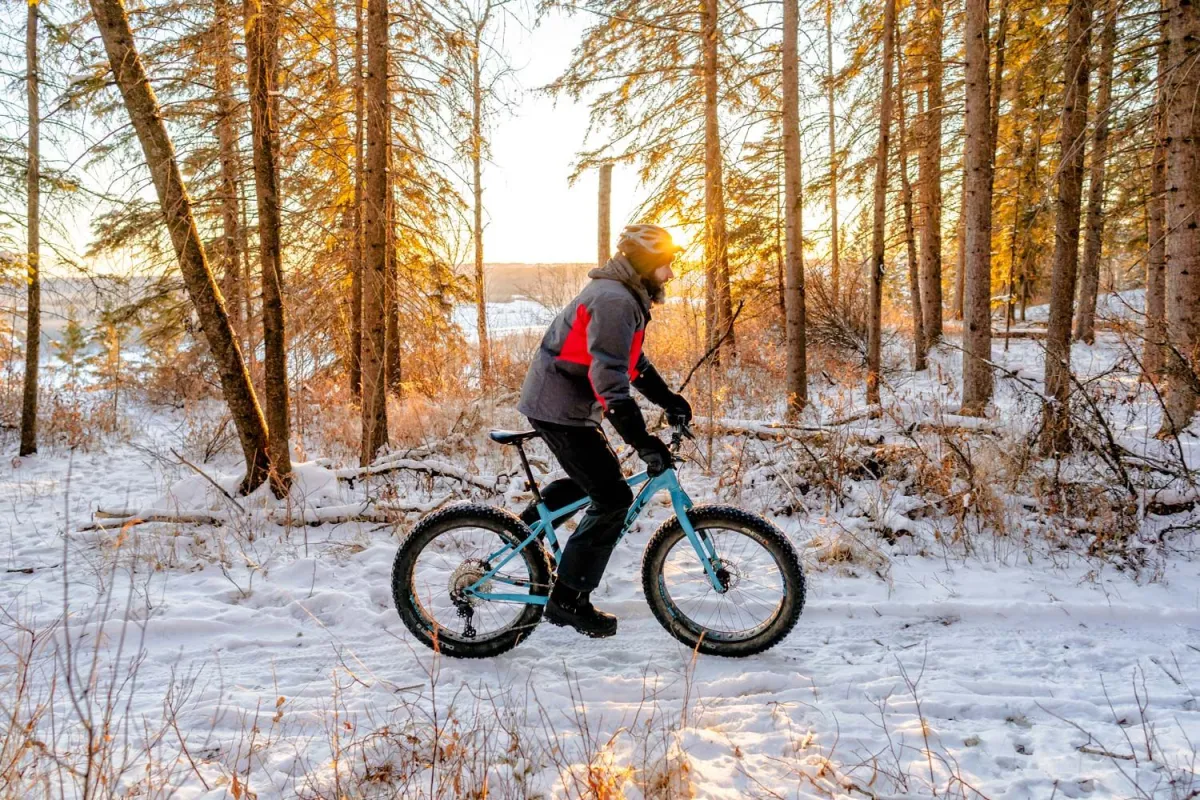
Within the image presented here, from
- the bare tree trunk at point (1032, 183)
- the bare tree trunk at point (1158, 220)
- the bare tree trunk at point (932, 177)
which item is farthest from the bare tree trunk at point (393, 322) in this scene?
the bare tree trunk at point (932, 177)

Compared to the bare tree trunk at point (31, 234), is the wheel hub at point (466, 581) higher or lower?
lower

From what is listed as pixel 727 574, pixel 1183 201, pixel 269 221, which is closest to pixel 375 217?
pixel 269 221

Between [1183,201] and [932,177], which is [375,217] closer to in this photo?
→ [1183,201]

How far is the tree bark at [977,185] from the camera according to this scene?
24.3ft

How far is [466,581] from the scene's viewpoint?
377 centimetres

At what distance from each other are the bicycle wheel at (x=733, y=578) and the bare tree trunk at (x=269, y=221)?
4.05 m

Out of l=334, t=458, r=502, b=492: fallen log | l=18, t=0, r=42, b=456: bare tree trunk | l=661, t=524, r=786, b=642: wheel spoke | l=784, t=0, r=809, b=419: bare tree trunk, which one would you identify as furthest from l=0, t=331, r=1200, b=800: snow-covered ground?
l=18, t=0, r=42, b=456: bare tree trunk

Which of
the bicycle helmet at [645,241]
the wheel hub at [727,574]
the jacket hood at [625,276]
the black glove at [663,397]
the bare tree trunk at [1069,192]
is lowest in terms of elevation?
the wheel hub at [727,574]

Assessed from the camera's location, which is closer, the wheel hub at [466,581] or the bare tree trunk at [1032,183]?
the wheel hub at [466,581]

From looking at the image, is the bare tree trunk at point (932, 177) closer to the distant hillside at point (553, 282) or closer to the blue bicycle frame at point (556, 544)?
the distant hillside at point (553, 282)

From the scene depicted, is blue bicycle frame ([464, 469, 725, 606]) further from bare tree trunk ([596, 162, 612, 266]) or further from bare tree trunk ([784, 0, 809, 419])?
bare tree trunk ([596, 162, 612, 266])

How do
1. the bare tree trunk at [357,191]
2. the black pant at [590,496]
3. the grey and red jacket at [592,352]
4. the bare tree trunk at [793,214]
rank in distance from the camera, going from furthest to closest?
the bare tree trunk at [793,214] → the bare tree trunk at [357,191] → the black pant at [590,496] → the grey and red jacket at [592,352]

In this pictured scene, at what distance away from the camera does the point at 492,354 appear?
46.4ft

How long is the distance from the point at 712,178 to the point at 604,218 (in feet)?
17.1
